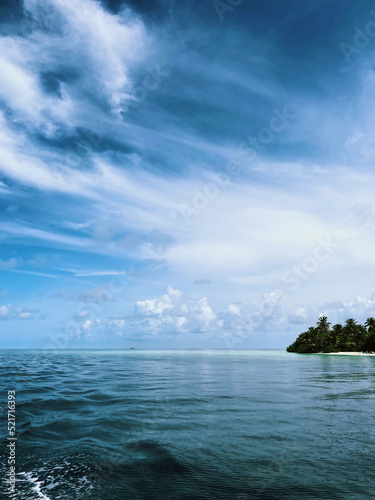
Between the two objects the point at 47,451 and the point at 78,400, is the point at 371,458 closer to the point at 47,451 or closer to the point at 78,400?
the point at 47,451

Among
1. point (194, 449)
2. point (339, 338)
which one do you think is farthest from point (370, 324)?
point (194, 449)

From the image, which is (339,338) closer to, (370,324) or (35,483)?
(370,324)

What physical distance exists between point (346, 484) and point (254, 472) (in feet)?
9.13

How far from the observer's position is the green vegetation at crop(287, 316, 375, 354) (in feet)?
473

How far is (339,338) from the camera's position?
Result: 520 feet

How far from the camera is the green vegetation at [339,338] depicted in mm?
144250

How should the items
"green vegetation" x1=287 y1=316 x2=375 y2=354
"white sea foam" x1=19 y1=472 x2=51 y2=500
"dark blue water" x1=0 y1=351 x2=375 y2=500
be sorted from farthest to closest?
"green vegetation" x1=287 y1=316 x2=375 y2=354, "dark blue water" x1=0 y1=351 x2=375 y2=500, "white sea foam" x1=19 y1=472 x2=51 y2=500

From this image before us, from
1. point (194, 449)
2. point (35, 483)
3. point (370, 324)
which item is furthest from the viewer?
point (370, 324)

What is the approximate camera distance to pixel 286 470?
11320mm

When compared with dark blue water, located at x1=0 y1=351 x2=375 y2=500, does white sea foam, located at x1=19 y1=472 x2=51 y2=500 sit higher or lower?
higher

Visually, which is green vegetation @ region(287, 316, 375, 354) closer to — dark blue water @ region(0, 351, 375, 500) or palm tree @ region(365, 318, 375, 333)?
palm tree @ region(365, 318, 375, 333)

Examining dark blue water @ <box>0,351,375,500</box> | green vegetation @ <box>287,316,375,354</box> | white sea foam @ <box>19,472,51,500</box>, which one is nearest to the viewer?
white sea foam @ <box>19,472,51,500</box>

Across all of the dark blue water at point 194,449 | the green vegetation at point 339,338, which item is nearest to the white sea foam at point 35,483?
the dark blue water at point 194,449

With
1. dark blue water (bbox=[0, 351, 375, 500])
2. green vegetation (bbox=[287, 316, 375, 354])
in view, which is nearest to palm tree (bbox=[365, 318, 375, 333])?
green vegetation (bbox=[287, 316, 375, 354])
